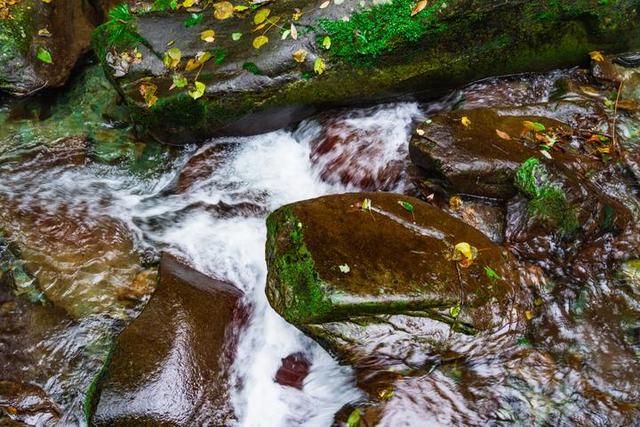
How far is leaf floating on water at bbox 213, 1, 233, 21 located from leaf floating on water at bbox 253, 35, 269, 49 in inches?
18.7

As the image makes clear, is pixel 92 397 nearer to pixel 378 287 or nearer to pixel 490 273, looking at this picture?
pixel 378 287

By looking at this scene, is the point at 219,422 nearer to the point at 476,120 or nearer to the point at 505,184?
the point at 505,184

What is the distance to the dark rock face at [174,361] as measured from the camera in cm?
325

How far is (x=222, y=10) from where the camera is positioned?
4.87 m

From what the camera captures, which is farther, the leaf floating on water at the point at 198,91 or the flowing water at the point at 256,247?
the leaf floating on water at the point at 198,91

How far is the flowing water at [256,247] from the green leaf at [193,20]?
118 centimetres

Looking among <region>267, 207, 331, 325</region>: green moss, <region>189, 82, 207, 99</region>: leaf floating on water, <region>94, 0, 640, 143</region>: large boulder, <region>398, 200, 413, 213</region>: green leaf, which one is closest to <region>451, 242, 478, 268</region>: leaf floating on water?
<region>398, 200, 413, 213</region>: green leaf

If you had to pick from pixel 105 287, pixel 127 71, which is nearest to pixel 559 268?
pixel 105 287

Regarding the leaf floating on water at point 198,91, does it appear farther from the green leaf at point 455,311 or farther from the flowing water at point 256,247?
the green leaf at point 455,311

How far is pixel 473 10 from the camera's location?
14.9ft

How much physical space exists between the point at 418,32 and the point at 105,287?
12.0 feet

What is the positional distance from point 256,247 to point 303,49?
6.27 feet

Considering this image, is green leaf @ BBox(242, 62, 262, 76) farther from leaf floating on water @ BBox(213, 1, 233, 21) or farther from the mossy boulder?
the mossy boulder

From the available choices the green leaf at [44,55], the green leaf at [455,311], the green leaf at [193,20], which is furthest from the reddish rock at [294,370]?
the green leaf at [44,55]
